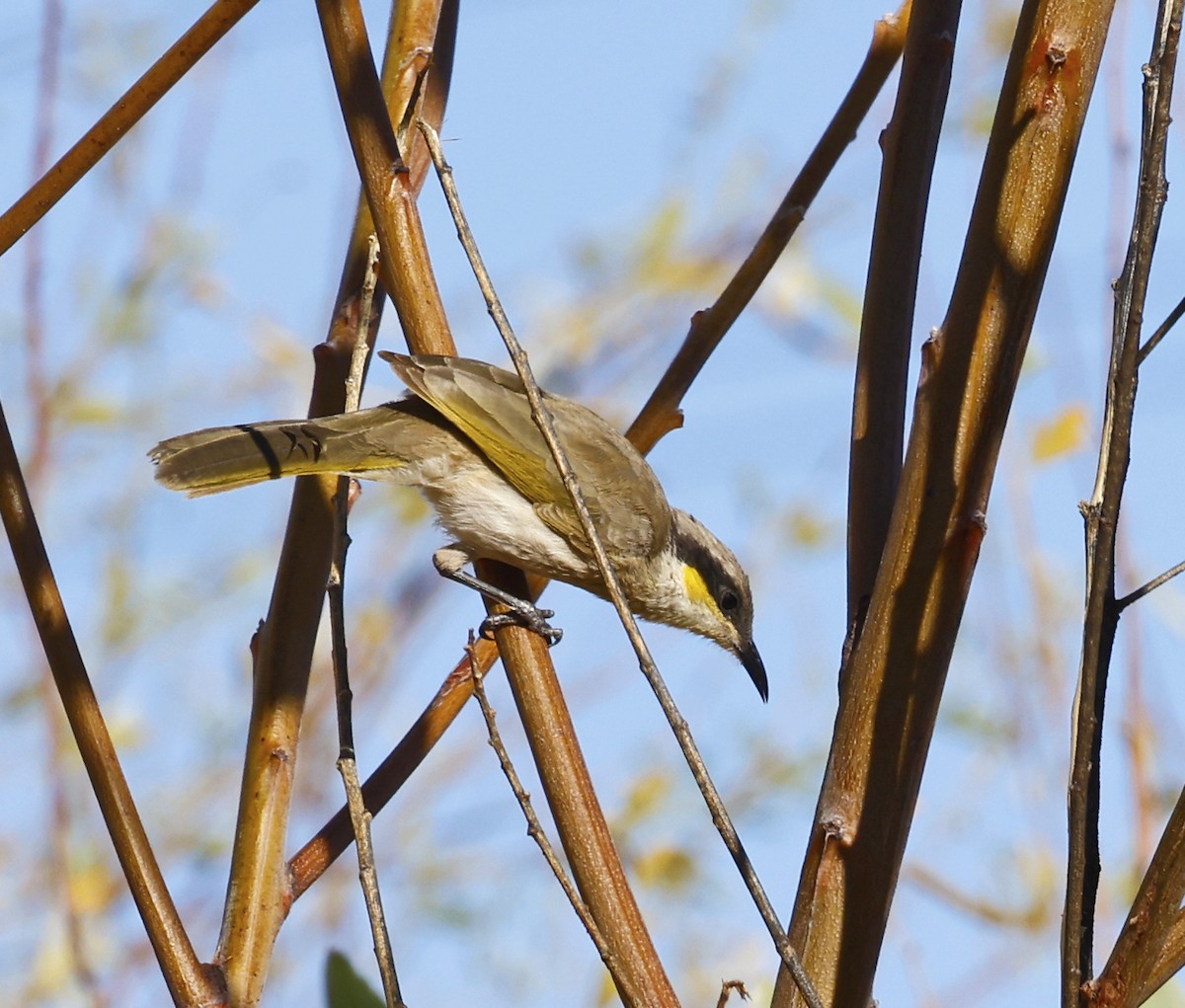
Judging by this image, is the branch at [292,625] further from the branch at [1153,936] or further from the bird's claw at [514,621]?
the branch at [1153,936]

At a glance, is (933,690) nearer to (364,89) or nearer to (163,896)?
(163,896)

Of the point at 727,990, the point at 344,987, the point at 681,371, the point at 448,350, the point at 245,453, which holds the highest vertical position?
the point at 245,453

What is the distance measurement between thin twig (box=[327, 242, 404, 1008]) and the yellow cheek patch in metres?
2.75

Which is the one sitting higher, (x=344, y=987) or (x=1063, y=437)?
(x=1063, y=437)

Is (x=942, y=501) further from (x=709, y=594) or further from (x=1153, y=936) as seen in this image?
(x=709, y=594)

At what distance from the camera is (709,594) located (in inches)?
197

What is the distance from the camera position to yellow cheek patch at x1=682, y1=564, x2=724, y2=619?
500 centimetres

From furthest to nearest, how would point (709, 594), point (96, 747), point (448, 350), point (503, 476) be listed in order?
point (709, 594), point (503, 476), point (448, 350), point (96, 747)

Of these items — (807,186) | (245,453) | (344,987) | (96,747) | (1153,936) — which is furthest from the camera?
(245,453)

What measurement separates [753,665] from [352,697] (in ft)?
10.7

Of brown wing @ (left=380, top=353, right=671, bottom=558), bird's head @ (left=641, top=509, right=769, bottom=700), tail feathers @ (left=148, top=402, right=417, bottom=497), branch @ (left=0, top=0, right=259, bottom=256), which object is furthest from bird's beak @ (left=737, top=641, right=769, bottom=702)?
branch @ (left=0, top=0, right=259, bottom=256)

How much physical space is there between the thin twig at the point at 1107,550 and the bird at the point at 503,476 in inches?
82.5

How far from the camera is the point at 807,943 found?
5.86 ft

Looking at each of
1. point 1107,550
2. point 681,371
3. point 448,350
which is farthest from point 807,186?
point 1107,550
